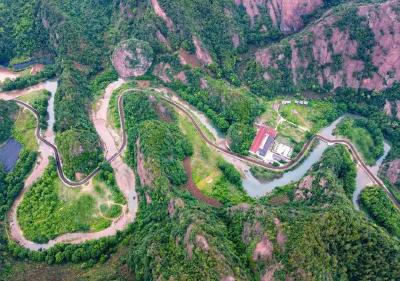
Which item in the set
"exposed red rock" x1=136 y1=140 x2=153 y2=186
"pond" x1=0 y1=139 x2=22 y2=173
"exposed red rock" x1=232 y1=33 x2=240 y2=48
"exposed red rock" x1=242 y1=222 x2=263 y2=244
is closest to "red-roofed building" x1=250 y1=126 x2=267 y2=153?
"exposed red rock" x1=136 y1=140 x2=153 y2=186

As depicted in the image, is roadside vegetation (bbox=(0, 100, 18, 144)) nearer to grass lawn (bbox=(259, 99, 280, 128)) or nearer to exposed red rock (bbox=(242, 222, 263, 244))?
grass lawn (bbox=(259, 99, 280, 128))

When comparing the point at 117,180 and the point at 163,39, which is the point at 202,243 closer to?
the point at 117,180

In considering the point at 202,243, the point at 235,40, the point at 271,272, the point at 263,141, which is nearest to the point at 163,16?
the point at 235,40

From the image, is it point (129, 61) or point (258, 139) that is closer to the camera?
point (258, 139)

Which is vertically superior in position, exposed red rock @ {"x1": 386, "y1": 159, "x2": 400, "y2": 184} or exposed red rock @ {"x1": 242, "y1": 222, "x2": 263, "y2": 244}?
exposed red rock @ {"x1": 386, "y1": 159, "x2": 400, "y2": 184}

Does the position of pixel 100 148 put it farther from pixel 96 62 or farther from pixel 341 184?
pixel 341 184

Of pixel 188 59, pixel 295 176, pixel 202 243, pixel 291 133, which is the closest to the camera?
pixel 202 243

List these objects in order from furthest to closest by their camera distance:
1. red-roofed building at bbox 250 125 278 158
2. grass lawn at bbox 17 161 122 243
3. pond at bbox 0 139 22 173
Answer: red-roofed building at bbox 250 125 278 158
pond at bbox 0 139 22 173
grass lawn at bbox 17 161 122 243

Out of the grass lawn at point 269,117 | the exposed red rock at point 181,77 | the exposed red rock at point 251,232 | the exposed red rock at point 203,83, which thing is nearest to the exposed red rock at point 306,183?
the grass lawn at point 269,117
